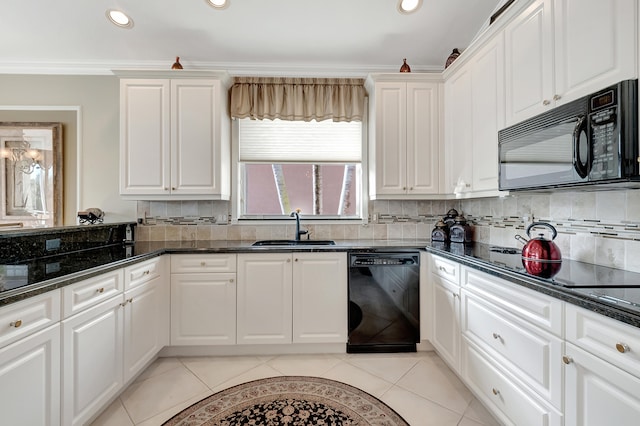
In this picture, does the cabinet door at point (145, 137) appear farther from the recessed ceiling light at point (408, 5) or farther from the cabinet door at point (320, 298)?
the recessed ceiling light at point (408, 5)

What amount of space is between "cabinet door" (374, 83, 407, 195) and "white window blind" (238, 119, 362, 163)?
1.15 ft

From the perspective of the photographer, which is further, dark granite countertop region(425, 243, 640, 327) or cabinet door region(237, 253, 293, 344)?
cabinet door region(237, 253, 293, 344)

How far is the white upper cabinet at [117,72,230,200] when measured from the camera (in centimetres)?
251

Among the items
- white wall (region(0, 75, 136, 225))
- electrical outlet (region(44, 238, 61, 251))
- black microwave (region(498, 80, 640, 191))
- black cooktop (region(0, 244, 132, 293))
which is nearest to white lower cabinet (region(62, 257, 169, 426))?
black cooktop (region(0, 244, 132, 293))

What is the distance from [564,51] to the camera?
1441 mm

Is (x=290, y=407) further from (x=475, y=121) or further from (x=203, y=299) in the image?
(x=475, y=121)

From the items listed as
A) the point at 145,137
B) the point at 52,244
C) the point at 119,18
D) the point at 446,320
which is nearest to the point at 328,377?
the point at 446,320

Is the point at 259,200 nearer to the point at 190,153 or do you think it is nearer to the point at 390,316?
the point at 190,153

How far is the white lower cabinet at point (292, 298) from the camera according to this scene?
2.33 metres

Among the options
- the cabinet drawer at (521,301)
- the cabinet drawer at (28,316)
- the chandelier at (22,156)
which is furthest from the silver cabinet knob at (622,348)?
the chandelier at (22,156)

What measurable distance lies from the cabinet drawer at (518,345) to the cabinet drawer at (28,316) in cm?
213

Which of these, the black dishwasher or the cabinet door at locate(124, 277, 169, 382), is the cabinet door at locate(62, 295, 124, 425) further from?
the black dishwasher

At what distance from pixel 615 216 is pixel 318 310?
1.96m

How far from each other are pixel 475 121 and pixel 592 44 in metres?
0.94
